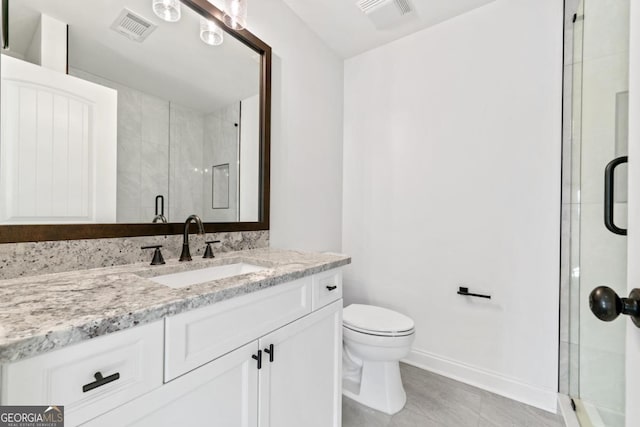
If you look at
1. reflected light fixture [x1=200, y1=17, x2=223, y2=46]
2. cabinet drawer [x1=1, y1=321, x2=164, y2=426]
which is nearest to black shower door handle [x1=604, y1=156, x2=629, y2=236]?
cabinet drawer [x1=1, y1=321, x2=164, y2=426]

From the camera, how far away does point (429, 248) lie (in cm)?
196

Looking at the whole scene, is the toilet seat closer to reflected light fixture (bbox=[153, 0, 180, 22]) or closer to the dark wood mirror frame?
the dark wood mirror frame

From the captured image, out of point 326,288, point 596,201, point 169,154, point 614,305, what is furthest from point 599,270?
point 169,154

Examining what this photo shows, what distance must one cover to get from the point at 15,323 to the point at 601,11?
2191 millimetres

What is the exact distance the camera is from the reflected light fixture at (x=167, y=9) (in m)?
1.19

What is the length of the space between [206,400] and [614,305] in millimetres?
895

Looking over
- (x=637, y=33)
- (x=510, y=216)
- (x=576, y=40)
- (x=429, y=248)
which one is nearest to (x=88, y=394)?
(x=637, y=33)

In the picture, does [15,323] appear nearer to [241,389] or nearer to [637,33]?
[241,389]

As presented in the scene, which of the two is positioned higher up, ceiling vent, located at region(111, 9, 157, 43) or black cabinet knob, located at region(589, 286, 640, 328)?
ceiling vent, located at region(111, 9, 157, 43)

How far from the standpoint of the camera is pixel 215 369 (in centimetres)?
75

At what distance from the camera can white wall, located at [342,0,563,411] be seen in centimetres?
160

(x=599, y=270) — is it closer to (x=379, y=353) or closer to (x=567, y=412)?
(x=567, y=412)

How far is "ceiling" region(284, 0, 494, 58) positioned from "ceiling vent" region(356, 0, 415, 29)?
0.03 m

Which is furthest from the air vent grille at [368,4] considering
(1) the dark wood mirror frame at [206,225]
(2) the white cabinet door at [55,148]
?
(2) the white cabinet door at [55,148]
